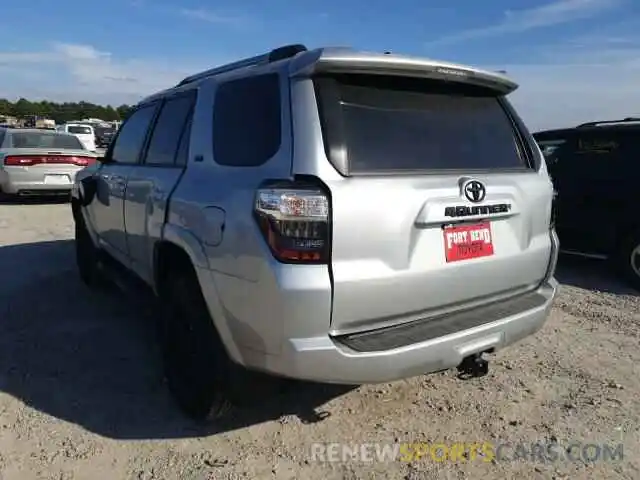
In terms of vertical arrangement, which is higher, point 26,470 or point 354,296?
point 354,296

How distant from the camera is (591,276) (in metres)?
6.05

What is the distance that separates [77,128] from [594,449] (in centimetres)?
2803

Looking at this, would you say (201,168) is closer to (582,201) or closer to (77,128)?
(582,201)

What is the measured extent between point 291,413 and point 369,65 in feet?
6.29

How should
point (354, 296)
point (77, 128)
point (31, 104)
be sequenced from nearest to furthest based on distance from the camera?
1. point (354, 296)
2. point (77, 128)
3. point (31, 104)

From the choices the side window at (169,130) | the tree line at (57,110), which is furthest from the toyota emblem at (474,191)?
the tree line at (57,110)

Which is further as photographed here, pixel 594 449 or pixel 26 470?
pixel 594 449

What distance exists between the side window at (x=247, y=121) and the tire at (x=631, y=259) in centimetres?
460

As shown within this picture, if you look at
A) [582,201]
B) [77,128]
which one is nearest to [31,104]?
[77,128]

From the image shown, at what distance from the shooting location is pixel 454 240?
2525 millimetres

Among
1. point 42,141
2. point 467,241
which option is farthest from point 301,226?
point 42,141

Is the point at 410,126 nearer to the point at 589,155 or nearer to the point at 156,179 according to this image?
the point at 156,179

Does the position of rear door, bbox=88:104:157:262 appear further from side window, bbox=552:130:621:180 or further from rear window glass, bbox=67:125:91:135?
rear window glass, bbox=67:125:91:135

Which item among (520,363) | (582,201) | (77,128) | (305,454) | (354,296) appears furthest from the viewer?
(77,128)
